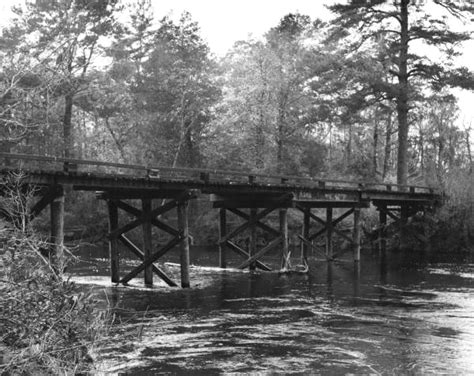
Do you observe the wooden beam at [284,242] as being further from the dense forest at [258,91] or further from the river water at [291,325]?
the dense forest at [258,91]

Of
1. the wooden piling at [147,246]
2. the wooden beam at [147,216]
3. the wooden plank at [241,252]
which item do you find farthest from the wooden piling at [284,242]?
the wooden piling at [147,246]

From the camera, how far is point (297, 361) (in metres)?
9.07

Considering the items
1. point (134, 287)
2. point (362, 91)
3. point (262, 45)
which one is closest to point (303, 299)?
point (134, 287)

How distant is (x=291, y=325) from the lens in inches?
471

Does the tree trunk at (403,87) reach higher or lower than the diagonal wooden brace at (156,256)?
higher

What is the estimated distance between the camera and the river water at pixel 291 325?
8.87m

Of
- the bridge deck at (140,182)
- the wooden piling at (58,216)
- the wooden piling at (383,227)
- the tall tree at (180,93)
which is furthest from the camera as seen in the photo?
the tall tree at (180,93)

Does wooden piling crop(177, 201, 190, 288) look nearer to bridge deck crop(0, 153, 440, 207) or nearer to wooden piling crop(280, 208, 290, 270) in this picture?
bridge deck crop(0, 153, 440, 207)

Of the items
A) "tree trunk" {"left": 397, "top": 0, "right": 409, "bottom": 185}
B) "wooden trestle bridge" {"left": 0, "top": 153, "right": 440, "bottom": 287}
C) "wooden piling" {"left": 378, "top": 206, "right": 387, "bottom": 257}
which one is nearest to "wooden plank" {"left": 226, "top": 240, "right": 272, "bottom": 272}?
"wooden trestle bridge" {"left": 0, "top": 153, "right": 440, "bottom": 287}

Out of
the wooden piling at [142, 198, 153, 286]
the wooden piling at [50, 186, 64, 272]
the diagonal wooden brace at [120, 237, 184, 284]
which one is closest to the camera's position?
the wooden piling at [50, 186, 64, 272]

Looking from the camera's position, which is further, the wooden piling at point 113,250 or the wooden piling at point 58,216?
the wooden piling at point 113,250

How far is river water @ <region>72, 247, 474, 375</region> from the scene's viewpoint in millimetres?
8867

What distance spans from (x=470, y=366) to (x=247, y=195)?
14171mm

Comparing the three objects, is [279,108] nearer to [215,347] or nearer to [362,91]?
[362,91]
